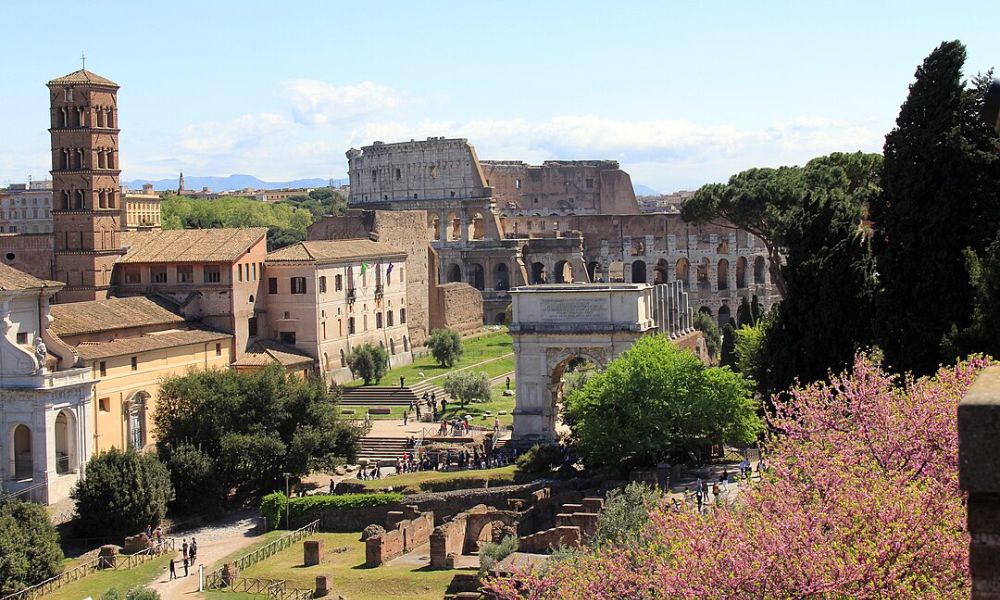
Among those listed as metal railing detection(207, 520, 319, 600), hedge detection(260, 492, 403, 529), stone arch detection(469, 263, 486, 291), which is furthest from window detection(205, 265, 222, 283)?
stone arch detection(469, 263, 486, 291)

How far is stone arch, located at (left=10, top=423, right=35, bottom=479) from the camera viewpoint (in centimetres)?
4291

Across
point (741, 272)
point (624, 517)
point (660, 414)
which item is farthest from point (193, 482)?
point (741, 272)

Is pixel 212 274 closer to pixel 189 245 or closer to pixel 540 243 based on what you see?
pixel 189 245

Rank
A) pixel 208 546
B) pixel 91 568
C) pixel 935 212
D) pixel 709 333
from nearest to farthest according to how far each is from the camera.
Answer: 1. pixel 935 212
2. pixel 91 568
3. pixel 208 546
4. pixel 709 333

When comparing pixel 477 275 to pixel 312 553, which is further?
pixel 477 275

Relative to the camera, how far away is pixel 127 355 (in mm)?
47406

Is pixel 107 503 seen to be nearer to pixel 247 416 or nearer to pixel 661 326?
pixel 247 416

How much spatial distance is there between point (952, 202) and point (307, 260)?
34.0 metres

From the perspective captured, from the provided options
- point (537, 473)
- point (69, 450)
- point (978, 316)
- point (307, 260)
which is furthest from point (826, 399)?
point (307, 260)

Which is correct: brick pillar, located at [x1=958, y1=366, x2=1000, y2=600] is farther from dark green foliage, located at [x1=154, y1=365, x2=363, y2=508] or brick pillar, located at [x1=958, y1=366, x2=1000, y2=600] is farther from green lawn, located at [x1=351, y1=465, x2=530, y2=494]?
dark green foliage, located at [x1=154, y1=365, x2=363, y2=508]

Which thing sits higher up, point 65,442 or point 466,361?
point 466,361

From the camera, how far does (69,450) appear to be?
44.2m

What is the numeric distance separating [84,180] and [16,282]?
11603mm

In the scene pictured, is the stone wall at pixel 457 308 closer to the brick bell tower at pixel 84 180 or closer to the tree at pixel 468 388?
the tree at pixel 468 388
